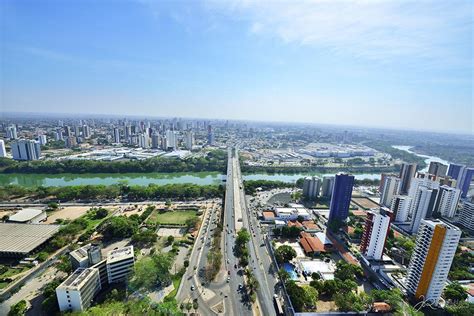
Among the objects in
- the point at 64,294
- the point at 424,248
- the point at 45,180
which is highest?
the point at 424,248

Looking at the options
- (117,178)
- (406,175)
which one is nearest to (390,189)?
(406,175)

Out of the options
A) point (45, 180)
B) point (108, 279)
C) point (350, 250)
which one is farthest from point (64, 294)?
point (45, 180)

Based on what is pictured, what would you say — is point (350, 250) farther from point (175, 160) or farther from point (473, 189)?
point (175, 160)

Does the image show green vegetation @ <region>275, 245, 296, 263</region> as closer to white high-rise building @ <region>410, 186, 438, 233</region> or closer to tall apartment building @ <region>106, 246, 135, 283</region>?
tall apartment building @ <region>106, 246, 135, 283</region>

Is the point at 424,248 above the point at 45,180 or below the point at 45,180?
above

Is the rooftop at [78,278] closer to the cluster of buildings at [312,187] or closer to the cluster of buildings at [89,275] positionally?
Answer: the cluster of buildings at [89,275]

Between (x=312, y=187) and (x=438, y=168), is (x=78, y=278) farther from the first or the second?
(x=438, y=168)

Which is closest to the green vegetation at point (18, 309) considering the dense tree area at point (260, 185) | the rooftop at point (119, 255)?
the rooftop at point (119, 255)
